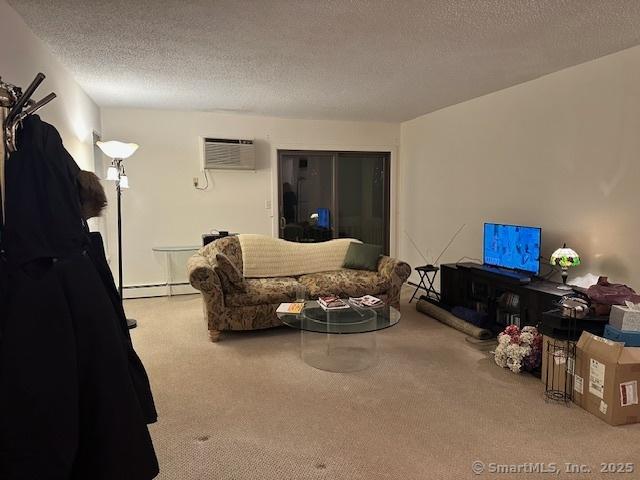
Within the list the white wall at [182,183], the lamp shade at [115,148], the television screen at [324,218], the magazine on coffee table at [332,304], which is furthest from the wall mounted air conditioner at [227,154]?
the magazine on coffee table at [332,304]

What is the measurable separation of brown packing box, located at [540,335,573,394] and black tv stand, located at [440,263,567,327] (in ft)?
1.51

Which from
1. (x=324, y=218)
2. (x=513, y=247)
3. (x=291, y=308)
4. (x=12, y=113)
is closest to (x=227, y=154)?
(x=324, y=218)

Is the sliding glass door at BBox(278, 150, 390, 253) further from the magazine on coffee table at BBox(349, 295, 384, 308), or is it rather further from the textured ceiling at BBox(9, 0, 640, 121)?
the magazine on coffee table at BBox(349, 295, 384, 308)

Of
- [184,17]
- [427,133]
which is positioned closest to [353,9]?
[184,17]

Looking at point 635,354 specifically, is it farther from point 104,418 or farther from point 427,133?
point 427,133

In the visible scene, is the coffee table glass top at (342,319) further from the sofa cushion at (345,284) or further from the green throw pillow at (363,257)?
the green throw pillow at (363,257)

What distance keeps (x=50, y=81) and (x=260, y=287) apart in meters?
2.35

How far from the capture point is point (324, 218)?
6.49m

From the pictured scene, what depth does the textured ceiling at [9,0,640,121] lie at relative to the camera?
2.50 meters

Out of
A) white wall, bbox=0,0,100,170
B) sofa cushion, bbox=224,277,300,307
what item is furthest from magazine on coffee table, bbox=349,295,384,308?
white wall, bbox=0,0,100,170

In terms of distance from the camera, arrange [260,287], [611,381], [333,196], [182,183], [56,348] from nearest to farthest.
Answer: [56,348] < [611,381] < [260,287] < [182,183] < [333,196]

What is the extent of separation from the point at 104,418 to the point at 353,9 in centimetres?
231

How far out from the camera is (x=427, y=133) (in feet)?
19.3

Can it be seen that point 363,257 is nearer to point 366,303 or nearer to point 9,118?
point 366,303
